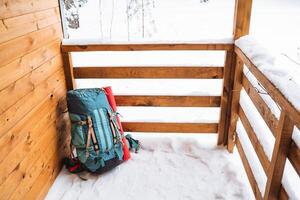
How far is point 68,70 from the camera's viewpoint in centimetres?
218

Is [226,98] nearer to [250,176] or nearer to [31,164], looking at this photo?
[250,176]

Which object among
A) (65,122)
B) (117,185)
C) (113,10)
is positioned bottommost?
(117,185)

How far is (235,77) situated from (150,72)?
25.9 inches

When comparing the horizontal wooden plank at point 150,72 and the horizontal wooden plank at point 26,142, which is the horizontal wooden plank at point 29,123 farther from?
the horizontal wooden plank at point 150,72

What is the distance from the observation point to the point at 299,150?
1.10 meters

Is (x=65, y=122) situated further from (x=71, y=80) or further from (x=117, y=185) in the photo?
(x=117, y=185)

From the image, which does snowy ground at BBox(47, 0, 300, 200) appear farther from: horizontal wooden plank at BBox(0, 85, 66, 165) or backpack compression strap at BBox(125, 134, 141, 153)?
horizontal wooden plank at BBox(0, 85, 66, 165)

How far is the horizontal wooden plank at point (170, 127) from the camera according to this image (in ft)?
7.82

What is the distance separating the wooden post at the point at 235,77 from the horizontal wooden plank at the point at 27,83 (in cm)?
132

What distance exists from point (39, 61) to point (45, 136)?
51 centimetres

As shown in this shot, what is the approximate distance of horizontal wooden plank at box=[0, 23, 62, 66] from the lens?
1.37 m

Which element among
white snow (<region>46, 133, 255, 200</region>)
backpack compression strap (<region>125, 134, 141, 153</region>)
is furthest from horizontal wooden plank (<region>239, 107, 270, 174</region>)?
backpack compression strap (<region>125, 134, 141, 153</region>)

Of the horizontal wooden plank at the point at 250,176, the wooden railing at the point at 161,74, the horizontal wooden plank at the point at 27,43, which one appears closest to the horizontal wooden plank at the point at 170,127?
the wooden railing at the point at 161,74

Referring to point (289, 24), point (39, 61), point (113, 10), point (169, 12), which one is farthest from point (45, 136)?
point (289, 24)
